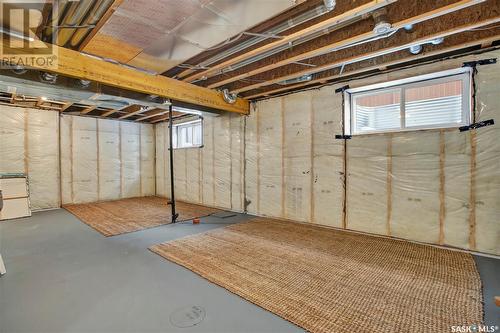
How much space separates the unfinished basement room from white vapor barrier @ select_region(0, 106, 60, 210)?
0.18 ft

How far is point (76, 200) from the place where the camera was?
607 cm

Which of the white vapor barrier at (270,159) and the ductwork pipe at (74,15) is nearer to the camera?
the ductwork pipe at (74,15)

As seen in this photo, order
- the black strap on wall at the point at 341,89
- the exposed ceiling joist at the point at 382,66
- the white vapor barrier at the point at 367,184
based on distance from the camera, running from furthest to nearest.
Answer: the black strap on wall at the point at 341,89
the white vapor barrier at the point at 367,184
the exposed ceiling joist at the point at 382,66

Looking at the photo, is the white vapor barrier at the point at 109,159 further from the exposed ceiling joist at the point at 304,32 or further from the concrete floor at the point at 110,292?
the exposed ceiling joist at the point at 304,32

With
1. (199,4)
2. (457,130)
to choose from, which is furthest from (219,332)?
(457,130)

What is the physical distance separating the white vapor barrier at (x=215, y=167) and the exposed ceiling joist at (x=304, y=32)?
1.87 meters

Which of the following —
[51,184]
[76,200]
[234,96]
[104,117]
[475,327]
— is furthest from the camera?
[104,117]

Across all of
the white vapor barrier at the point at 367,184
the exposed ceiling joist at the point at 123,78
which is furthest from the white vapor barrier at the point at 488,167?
the exposed ceiling joist at the point at 123,78

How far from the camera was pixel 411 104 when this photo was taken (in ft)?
10.5

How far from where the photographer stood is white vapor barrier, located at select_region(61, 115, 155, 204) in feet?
19.6

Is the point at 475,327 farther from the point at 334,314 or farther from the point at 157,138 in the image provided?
the point at 157,138

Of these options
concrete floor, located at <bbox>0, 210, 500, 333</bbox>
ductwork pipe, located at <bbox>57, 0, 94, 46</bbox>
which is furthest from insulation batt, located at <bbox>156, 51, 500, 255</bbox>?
ductwork pipe, located at <bbox>57, 0, 94, 46</bbox>

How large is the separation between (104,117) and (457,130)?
7.60 m

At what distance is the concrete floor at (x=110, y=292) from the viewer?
163 centimetres
